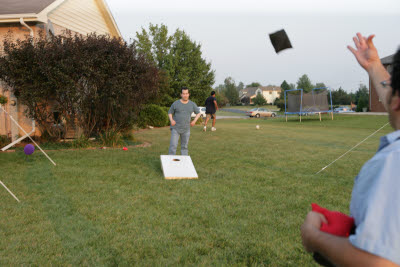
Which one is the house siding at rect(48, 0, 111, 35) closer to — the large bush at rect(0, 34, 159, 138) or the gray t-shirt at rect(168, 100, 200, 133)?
the large bush at rect(0, 34, 159, 138)

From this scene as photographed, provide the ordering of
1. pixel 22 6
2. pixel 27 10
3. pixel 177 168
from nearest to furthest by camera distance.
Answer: pixel 177 168, pixel 27 10, pixel 22 6

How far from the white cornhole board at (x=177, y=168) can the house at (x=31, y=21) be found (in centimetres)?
720

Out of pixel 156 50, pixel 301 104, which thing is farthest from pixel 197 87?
pixel 301 104

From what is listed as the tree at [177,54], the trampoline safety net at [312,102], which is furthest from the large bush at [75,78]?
the tree at [177,54]

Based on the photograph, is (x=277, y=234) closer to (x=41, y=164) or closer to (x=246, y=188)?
(x=246, y=188)

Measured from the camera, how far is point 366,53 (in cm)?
181

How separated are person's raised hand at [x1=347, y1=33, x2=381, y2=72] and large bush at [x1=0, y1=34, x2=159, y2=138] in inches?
371

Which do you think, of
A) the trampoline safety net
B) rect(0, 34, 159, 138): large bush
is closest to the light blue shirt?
rect(0, 34, 159, 138): large bush

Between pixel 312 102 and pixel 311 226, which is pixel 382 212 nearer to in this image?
pixel 311 226

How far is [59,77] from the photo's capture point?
Result: 10.2 m

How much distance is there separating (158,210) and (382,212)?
405 cm

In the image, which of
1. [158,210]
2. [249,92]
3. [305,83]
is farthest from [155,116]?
[249,92]

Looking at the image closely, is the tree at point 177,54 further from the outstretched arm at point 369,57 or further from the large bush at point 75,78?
the outstretched arm at point 369,57

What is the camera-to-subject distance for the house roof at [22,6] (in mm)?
12383
